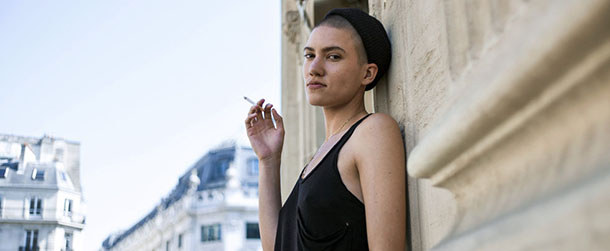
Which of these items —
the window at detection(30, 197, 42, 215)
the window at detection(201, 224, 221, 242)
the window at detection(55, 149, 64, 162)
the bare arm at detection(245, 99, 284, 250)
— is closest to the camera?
the bare arm at detection(245, 99, 284, 250)

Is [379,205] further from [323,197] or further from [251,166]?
[251,166]

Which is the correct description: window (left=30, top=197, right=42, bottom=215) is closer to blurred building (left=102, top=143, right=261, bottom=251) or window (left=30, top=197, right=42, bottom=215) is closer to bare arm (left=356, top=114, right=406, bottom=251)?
bare arm (left=356, top=114, right=406, bottom=251)

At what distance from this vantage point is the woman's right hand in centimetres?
261

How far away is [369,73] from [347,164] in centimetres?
46

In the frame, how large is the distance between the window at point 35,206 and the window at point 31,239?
5.02 feet

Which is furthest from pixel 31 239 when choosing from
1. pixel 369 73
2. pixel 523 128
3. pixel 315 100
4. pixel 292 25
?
pixel 523 128

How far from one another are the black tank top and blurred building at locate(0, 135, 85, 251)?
17.9 m

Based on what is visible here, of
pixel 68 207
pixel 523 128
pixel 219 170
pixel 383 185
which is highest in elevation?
pixel 219 170

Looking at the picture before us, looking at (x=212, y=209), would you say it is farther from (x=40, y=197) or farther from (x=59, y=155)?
(x=40, y=197)

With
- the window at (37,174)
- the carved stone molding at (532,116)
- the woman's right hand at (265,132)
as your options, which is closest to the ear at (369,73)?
the woman's right hand at (265,132)

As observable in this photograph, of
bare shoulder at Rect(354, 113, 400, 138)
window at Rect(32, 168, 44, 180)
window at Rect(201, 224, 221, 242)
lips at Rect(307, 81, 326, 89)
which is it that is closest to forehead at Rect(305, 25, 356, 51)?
lips at Rect(307, 81, 326, 89)

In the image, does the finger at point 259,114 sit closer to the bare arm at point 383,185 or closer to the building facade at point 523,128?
the bare arm at point 383,185

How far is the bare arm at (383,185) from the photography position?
169cm

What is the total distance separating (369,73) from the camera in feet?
7.10
